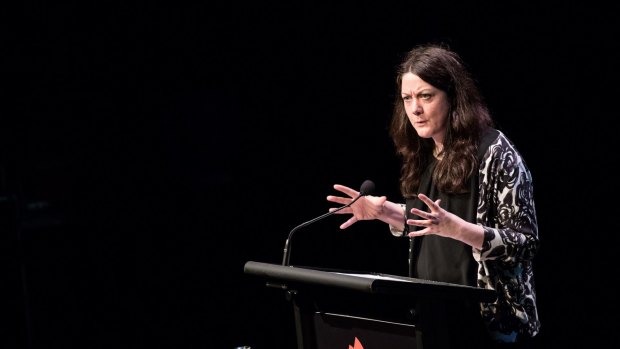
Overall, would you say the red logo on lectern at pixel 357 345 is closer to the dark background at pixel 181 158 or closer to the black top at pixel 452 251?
the black top at pixel 452 251

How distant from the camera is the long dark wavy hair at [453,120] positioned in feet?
6.96

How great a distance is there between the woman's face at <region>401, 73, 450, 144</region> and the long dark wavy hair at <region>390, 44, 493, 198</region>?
0.05 ft

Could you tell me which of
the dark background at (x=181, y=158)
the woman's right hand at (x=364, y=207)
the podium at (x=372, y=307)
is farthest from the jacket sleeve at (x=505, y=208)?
the dark background at (x=181, y=158)

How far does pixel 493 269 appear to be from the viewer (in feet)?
6.65

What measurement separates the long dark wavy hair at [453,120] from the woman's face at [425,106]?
2cm

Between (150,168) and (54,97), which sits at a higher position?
(54,97)

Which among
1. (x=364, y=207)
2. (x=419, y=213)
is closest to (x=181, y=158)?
(x=364, y=207)

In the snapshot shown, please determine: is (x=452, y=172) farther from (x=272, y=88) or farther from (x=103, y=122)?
(x=103, y=122)

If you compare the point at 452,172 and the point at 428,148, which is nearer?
the point at 452,172

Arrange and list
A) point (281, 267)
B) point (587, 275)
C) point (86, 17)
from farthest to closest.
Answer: point (86, 17)
point (587, 275)
point (281, 267)

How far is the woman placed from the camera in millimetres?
1936

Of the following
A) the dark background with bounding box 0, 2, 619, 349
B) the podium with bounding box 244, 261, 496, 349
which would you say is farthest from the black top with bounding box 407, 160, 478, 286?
the dark background with bounding box 0, 2, 619, 349

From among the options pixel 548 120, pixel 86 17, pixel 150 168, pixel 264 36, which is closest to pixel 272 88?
pixel 264 36

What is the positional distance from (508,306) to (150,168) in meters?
2.35
